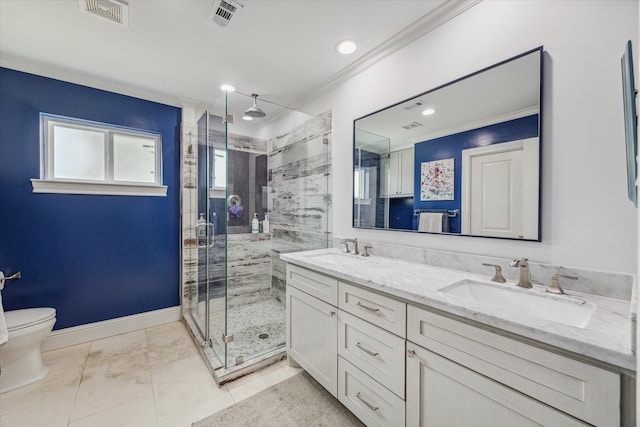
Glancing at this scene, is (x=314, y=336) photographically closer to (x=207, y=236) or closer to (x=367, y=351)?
(x=367, y=351)

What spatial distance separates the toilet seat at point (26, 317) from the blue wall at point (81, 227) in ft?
0.70

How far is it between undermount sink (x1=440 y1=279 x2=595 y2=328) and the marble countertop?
2 centimetres

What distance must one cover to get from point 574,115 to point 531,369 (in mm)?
1079

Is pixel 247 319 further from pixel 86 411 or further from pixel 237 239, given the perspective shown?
pixel 86 411

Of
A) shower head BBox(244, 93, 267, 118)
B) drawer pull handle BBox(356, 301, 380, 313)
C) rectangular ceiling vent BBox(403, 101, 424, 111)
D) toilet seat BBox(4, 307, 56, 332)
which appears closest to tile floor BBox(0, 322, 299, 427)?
toilet seat BBox(4, 307, 56, 332)

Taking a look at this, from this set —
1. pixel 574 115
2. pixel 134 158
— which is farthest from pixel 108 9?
pixel 574 115

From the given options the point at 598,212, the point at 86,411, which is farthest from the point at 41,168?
the point at 598,212

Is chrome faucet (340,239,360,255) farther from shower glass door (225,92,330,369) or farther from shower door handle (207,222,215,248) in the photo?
shower door handle (207,222,215,248)

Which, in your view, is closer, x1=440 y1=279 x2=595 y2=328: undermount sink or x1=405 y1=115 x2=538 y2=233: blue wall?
x1=440 y1=279 x2=595 y2=328: undermount sink

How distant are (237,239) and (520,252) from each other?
2506mm

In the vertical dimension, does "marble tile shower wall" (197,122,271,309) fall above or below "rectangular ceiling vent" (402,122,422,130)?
below

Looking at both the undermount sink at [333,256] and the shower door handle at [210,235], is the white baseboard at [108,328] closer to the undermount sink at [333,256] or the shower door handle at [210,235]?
the shower door handle at [210,235]

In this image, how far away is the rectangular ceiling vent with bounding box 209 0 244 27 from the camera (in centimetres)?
148

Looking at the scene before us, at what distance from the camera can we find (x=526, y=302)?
→ 3.74 feet
